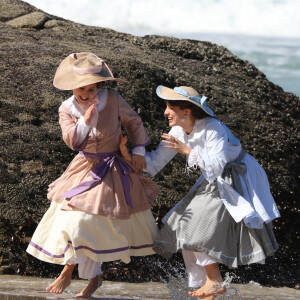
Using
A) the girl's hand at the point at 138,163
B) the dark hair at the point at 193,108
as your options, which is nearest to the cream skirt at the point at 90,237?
the girl's hand at the point at 138,163

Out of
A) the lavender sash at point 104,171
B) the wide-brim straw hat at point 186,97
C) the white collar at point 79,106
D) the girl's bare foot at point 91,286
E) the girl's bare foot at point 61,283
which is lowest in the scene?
the girl's bare foot at point 91,286

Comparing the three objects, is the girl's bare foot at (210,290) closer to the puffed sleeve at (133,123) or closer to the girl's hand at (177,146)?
the girl's hand at (177,146)

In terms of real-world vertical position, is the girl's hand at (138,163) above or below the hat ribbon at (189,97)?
below

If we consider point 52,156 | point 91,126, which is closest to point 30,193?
point 52,156

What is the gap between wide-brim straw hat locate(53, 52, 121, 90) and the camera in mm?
5082

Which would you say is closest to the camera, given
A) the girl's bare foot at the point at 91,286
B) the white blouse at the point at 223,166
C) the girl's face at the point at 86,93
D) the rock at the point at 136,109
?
the white blouse at the point at 223,166

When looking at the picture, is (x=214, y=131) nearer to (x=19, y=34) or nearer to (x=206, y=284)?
(x=206, y=284)

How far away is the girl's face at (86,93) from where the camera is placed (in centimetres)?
514

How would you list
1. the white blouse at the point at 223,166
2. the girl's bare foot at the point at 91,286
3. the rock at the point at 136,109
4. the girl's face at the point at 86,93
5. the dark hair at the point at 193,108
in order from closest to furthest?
1. the white blouse at the point at 223,166
2. the girl's face at the point at 86,93
3. the dark hair at the point at 193,108
4. the girl's bare foot at the point at 91,286
5. the rock at the point at 136,109

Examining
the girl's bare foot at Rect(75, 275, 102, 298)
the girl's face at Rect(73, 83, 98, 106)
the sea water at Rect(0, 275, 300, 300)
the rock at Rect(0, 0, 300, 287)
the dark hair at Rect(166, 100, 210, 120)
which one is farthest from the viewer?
the rock at Rect(0, 0, 300, 287)

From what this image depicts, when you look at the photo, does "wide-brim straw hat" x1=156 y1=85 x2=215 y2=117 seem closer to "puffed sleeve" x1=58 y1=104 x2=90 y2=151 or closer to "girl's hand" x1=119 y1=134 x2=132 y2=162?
"girl's hand" x1=119 y1=134 x2=132 y2=162

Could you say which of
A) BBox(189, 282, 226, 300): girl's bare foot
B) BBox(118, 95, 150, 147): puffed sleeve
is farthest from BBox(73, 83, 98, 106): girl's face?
BBox(189, 282, 226, 300): girl's bare foot

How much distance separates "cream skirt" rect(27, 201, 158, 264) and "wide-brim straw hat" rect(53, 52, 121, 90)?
0.89 m

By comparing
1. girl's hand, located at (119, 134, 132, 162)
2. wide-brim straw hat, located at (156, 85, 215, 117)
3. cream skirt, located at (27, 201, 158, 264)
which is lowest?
cream skirt, located at (27, 201, 158, 264)
